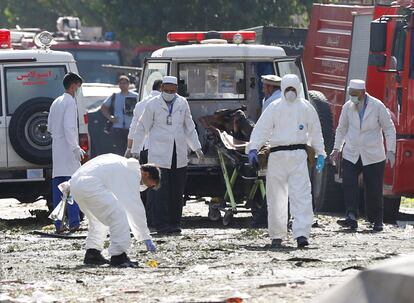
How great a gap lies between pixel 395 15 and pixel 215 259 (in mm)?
6528

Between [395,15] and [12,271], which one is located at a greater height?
[395,15]

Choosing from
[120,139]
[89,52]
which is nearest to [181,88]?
[120,139]

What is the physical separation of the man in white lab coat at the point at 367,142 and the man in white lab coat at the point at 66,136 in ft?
9.81

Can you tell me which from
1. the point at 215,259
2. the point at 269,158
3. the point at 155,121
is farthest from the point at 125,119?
the point at 215,259

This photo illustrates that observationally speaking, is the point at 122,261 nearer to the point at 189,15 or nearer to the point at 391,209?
the point at 391,209

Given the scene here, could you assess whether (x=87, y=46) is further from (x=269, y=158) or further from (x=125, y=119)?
(x=269, y=158)

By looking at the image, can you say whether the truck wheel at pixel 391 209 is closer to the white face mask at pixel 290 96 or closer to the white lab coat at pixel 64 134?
the white lab coat at pixel 64 134

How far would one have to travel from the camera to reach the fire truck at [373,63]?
710 inches

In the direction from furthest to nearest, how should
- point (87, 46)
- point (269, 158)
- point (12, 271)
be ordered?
point (87, 46), point (269, 158), point (12, 271)

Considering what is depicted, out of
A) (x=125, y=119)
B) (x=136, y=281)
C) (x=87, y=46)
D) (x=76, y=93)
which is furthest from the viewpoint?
(x=87, y=46)

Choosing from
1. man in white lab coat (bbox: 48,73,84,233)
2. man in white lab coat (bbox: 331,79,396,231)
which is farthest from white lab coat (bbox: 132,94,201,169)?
man in white lab coat (bbox: 331,79,396,231)

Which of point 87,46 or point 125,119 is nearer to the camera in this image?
point 125,119

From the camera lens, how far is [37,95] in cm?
1812

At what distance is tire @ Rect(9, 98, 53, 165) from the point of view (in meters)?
17.8
